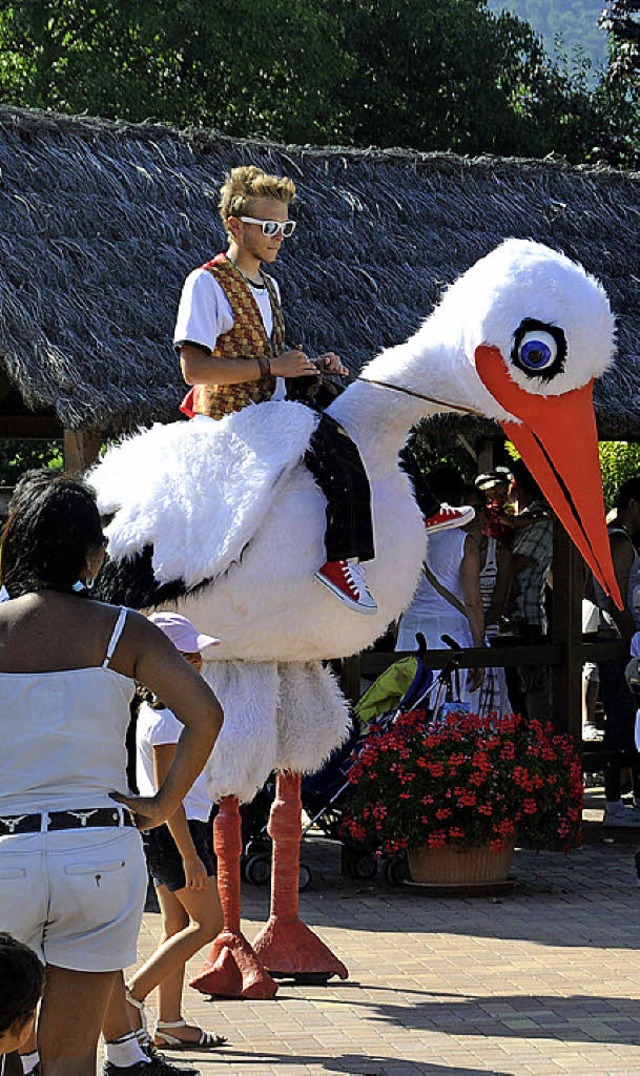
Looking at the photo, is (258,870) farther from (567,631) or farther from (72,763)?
(72,763)

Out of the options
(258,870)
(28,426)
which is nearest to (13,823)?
(258,870)

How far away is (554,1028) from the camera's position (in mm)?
5824

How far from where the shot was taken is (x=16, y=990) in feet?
11.2

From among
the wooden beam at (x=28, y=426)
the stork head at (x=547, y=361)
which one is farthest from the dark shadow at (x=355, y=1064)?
the wooden beam at (x=28, y=426)

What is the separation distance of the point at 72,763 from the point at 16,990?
590 mm

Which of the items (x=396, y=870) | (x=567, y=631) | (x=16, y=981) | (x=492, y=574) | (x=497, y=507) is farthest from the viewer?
(x=497, y=507)

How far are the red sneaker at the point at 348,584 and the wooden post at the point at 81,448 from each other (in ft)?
9.06

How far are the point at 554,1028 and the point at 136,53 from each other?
22.9 metres

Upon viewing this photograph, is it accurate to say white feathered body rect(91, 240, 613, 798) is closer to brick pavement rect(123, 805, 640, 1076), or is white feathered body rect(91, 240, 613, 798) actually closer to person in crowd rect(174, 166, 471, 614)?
person in crowd rect(174, 166, 471, 614)

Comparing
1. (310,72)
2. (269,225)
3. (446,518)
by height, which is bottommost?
(446,518)

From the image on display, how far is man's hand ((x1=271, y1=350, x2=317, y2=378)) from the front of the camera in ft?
19.4

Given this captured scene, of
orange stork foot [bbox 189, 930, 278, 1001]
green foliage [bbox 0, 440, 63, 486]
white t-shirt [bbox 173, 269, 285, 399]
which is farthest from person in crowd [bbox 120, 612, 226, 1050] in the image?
green foliage [bbox 0, 440, 63, 486]

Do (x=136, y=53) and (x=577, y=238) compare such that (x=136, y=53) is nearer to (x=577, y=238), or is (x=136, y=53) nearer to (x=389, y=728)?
(x=577, y=238)

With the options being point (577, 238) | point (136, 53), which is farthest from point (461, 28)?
point (577, 238)
